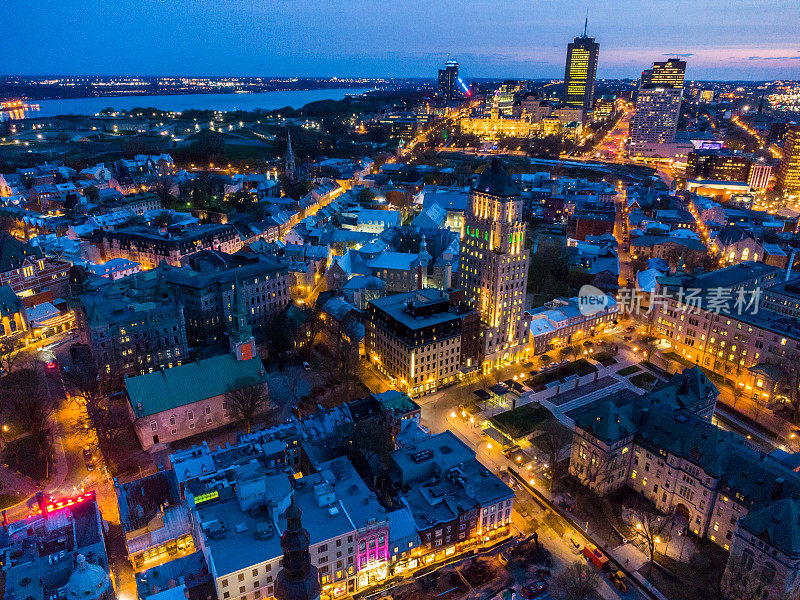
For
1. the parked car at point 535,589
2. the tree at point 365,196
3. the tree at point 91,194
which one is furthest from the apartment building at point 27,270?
the parked car at point 535,589

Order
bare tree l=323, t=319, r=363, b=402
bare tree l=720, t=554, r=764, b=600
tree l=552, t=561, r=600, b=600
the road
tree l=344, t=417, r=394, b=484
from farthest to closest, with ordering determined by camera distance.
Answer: bare tree l=323, t=319, r=363, b=402, tree l=344, t=417, r=394, b=484, the road, tree l=552, t=561, r=600, b=600, bare tree l=720, t=554, r=764, b=600

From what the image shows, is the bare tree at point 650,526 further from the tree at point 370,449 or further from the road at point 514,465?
the tree at point 370,449

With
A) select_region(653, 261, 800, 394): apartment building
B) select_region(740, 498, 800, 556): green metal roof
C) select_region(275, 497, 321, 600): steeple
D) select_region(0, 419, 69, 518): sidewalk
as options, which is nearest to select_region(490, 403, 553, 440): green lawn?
select_region(740, 498, 800, 556): green metal roof

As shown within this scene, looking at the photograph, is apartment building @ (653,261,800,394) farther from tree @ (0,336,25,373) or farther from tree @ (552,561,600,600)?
tree @ (0,336,25,373)

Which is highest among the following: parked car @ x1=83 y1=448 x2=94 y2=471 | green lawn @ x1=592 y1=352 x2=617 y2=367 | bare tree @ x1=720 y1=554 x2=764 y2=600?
bare tree @ x1=720 y1=554 x2=764 y2=600

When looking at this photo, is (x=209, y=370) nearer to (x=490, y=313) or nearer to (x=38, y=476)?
(x=38, y=476)

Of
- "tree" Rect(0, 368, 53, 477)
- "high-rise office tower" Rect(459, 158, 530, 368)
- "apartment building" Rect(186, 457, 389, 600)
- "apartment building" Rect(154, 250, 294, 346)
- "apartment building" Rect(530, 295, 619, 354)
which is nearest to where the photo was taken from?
"apartment building" Rect(186, 457, 389, 600)
